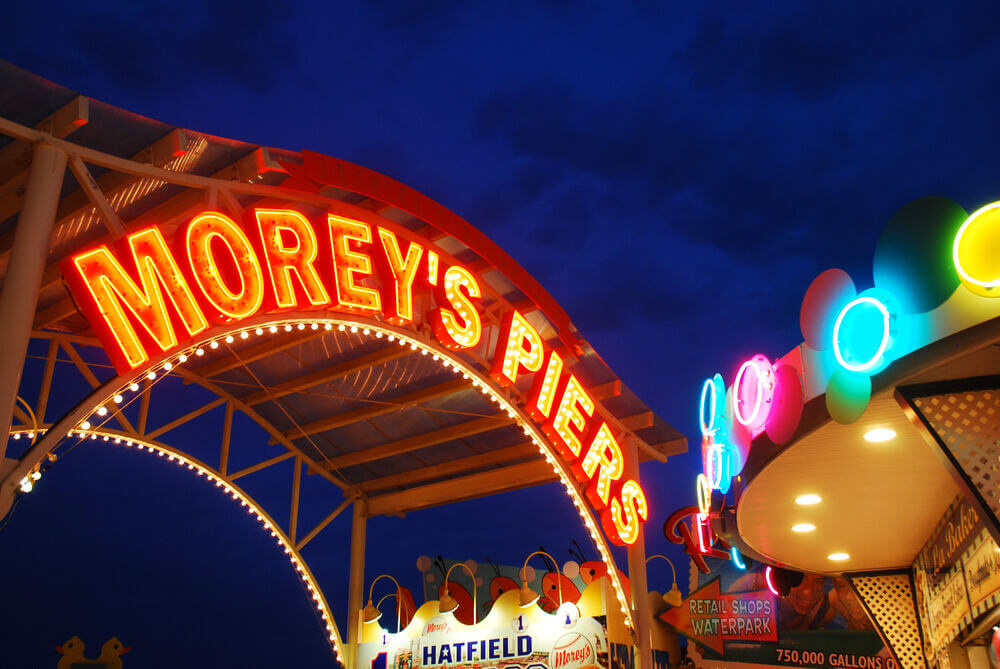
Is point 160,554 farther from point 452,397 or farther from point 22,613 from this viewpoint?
point 452,397

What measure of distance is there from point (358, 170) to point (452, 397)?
701cm

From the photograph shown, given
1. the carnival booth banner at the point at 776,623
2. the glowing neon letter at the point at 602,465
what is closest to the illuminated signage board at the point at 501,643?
the glowing neon letter at the point at 602,465

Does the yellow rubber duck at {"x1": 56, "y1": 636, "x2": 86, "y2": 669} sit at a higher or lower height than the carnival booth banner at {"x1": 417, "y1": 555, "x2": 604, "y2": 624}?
lower

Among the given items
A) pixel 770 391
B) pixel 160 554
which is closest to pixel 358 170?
pixel 770 391

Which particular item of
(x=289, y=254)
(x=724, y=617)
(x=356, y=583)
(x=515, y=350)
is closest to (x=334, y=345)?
(x=515, y=350)

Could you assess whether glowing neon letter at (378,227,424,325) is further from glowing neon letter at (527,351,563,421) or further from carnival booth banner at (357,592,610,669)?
carnival booth banner at (357,592,610,669)

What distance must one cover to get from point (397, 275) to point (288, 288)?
6.16 feet

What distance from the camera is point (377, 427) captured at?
Result: 18.0 metres

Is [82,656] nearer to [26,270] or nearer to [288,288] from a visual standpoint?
[288,288]

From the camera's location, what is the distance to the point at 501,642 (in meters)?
15.3

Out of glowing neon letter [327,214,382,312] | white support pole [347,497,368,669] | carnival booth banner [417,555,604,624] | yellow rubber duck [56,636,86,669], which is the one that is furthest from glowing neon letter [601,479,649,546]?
yellow rubber duck [56,636,86,669]

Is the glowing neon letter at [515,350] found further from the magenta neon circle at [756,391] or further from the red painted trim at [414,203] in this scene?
the magenta neon circle at [756,391]

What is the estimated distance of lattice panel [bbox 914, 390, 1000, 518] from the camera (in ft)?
16.4

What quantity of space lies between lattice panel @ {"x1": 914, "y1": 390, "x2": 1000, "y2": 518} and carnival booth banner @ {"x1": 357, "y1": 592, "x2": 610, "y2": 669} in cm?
1047
